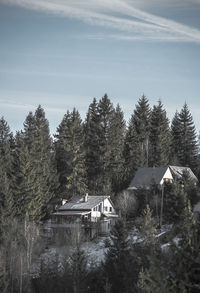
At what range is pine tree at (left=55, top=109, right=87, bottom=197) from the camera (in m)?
72.0

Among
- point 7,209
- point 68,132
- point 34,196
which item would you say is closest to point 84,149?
point 68,132

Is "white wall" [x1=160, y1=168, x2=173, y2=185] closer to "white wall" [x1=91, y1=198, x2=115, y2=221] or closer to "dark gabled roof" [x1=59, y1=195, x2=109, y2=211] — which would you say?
"white wall" [x1=91, y1=198, x2=115, y2=221]

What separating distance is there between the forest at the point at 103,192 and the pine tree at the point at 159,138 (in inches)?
7.7

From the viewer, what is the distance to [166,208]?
188ft

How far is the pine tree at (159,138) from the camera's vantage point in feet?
262

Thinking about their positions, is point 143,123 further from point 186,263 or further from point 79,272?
point 186,263

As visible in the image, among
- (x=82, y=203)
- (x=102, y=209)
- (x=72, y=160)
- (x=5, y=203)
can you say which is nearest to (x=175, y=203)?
(x=102, y=209)

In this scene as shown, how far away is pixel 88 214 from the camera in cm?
6400

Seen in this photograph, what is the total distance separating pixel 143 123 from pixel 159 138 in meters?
6.82

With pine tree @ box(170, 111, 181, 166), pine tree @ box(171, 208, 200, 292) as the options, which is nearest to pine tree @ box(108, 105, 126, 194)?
pine tree @ box(170, 111, 181, 166)

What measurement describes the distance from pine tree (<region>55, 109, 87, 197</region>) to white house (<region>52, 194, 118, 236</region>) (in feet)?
16.2

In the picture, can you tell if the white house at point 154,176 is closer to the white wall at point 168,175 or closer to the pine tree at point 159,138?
the white wall at point 168,175

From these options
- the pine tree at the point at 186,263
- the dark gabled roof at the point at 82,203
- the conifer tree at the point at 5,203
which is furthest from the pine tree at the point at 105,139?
the pine tree at the point at 186,263

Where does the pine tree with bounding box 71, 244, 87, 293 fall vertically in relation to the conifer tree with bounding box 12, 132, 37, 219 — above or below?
below
